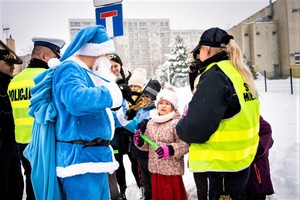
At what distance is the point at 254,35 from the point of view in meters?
36.8

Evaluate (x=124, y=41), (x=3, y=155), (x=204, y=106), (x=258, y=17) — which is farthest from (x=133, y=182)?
(x=124, y=41)

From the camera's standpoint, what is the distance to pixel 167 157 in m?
3.38

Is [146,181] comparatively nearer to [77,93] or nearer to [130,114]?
[130,114]

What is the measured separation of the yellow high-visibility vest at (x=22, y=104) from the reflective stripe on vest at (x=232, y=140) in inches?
73.8

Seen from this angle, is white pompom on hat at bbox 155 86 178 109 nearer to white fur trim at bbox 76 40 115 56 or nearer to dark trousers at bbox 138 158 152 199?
dark trousers at bbox 138 158 152 199

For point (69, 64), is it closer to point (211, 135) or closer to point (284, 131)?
point (211, 135)

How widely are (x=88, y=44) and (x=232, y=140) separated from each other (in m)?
1.29

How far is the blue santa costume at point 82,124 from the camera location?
1.99 metres

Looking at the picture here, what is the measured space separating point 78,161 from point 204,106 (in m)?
0.97

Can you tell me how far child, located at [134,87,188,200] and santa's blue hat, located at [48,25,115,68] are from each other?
1440mm

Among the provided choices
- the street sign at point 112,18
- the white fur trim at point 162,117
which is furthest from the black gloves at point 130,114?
the street sign at point 112,18

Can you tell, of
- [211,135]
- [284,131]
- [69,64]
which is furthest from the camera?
[284,131]

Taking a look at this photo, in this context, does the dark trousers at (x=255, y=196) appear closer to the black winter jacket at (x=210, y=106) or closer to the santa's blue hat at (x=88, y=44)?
the black winter jacket at (x=210, y=106)

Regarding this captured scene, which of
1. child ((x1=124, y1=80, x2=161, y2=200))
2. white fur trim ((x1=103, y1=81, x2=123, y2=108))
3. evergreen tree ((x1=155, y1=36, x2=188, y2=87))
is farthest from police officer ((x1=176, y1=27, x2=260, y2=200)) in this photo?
evergreen tree ((x1=155, y1=36, x2=188, y2=87))
